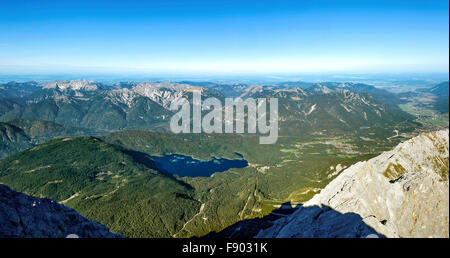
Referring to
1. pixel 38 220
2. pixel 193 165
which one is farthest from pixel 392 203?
pixel 193 165

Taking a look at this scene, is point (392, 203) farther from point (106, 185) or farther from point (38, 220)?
point (106, 185)

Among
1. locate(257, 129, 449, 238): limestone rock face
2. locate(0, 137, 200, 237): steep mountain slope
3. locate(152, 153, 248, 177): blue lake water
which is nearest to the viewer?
locate(257, 129, 449, 238): limestone rock face

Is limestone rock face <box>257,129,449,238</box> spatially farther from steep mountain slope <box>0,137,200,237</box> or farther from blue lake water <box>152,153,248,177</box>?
blue lake water <box>152,153,248,177</box>

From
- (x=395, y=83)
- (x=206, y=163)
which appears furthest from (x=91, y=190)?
(x=395, y=83)

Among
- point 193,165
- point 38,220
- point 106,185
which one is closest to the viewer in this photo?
point 38,220

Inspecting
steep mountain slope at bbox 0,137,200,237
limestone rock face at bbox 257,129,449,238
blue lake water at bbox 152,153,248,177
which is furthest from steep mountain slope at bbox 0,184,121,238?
blue lake water at bbox 152,153,248,177

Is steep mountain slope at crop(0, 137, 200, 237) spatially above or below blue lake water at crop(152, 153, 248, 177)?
Answer: above

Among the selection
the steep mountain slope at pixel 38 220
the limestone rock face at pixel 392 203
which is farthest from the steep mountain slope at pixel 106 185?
the steep mountain slope at pixel 38 220
